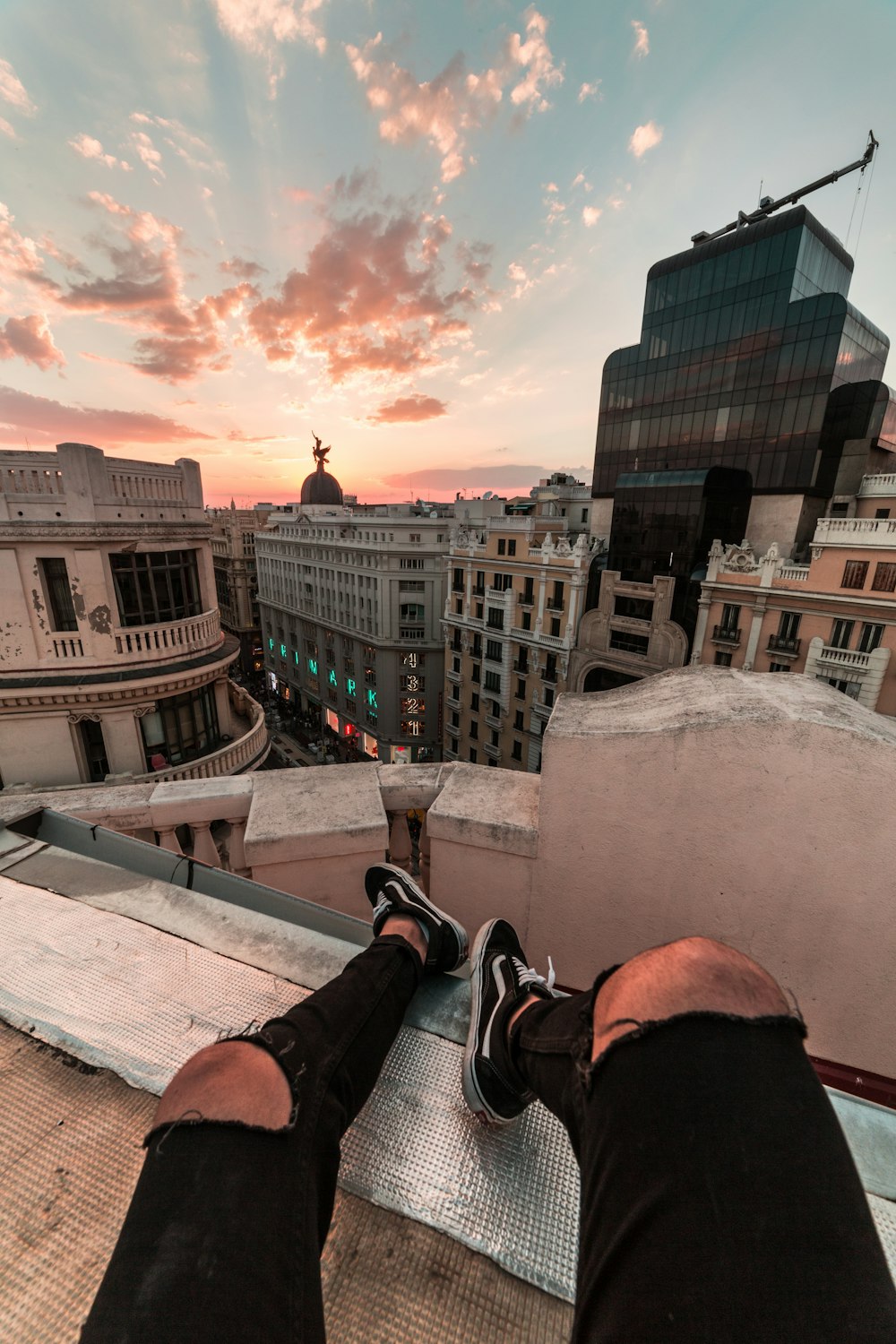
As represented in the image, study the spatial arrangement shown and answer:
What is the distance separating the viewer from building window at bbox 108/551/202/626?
848cm

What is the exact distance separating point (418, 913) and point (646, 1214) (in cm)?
187

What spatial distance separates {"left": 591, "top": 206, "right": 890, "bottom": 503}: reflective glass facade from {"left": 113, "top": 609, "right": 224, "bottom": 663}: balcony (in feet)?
83.4

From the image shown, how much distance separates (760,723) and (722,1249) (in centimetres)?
226

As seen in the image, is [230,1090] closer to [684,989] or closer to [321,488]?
[684,989]

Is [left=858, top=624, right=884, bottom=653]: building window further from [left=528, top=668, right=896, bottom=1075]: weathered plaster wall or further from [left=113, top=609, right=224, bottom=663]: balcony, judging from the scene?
[left=113, top=609, right=224, bottom=663]: balcony

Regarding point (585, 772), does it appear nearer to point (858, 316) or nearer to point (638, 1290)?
point (638, 1290)

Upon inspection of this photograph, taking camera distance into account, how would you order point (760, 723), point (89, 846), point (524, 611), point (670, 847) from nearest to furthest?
1. point (760, 723)
2. point (670, 847)
3. point (89, 846)
4. point (524, 611)

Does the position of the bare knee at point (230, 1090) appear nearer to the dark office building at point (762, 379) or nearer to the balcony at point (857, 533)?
the balcony at point (857, 533)

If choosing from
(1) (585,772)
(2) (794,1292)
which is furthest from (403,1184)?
(1) (585,772)

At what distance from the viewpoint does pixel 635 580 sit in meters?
28.5

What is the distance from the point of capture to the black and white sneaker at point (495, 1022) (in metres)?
1.79

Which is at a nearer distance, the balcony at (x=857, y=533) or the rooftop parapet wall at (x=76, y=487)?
the rooftop parapet wall at (x=76, y=487)

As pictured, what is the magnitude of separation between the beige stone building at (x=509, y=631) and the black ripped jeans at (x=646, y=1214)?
27.9 metres

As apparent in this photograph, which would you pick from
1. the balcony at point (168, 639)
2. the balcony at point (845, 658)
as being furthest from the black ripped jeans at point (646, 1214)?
the balcony at point (845, 658)
